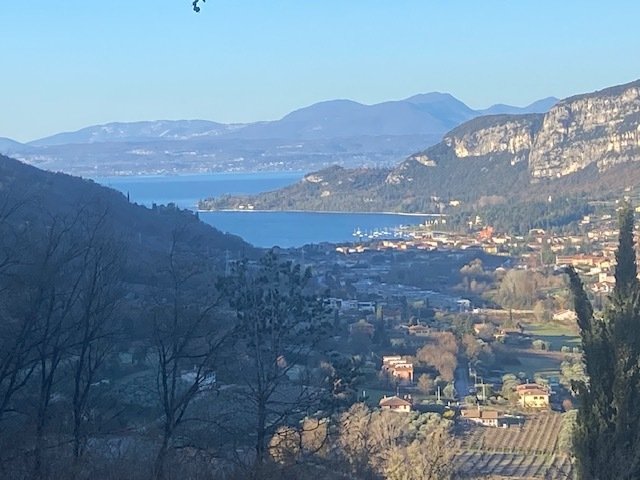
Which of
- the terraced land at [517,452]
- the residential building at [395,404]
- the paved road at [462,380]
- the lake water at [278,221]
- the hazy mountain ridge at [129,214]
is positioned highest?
the hazy mountain ridge at [129,214]

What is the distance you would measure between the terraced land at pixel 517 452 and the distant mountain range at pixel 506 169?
3390cm

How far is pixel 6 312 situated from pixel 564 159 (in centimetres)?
5134

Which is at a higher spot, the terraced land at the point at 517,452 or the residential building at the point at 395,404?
the residential building at the point at 395,404

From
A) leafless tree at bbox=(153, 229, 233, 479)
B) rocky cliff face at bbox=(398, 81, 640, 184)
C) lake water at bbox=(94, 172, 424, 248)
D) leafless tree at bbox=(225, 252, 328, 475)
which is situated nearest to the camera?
leafless tree at bbox=(153, 229, 233, 479)

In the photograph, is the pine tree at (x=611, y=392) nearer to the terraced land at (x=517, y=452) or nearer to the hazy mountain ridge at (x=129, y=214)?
the terraced land at (x=517, y=452)

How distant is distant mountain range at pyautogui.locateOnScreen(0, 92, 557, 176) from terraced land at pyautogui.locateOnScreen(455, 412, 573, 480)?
175ft

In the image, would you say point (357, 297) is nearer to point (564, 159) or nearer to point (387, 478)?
point (387, 478)

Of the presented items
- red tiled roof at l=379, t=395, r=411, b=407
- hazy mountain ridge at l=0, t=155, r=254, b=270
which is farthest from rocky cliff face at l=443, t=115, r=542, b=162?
red tiled roof at l=379, t=395, r=411, b=407

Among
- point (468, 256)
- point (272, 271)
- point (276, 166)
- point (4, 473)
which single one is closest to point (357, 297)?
point (468, 256)

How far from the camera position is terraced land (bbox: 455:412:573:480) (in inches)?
418

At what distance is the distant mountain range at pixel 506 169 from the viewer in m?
51.8

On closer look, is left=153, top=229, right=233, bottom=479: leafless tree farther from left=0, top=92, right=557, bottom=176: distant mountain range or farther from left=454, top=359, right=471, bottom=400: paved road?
left=0, top=92, right=557, bottom=176: distant mountain range

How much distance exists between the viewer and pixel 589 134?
180ft

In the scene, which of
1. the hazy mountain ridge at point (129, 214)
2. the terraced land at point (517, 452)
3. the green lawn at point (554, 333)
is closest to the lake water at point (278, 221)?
the hazy mountain ridge at point (129, 214)
